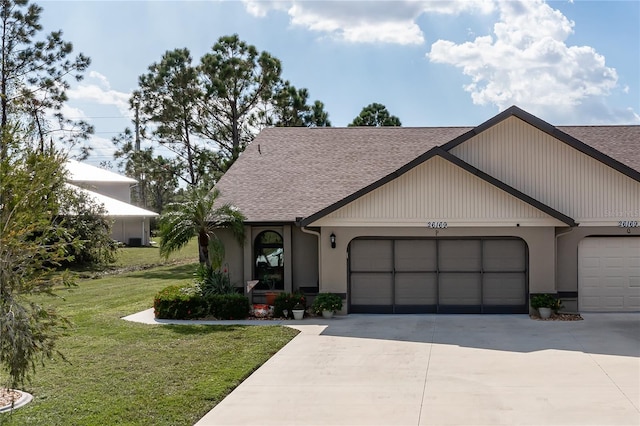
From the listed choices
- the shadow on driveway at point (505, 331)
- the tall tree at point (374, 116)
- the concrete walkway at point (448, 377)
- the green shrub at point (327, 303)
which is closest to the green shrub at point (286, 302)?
the green shrub at point (327, 303)

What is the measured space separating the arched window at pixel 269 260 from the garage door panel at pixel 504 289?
18.7 feet

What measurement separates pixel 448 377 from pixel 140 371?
5191 millimetres

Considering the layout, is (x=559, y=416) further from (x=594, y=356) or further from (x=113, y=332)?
(x=113, y=332)

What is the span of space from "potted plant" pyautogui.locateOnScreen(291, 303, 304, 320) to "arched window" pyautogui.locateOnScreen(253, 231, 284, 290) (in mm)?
1833

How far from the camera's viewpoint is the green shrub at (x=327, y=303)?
54.3 feet

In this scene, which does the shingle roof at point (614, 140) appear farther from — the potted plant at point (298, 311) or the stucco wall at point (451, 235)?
the potted plant at point (298, 311)

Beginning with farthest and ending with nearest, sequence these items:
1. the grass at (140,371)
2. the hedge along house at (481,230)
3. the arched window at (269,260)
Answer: the arched window at (269,260)
the hedge along house at (481,230)
the grass at (140,371)

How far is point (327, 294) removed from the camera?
16.8m

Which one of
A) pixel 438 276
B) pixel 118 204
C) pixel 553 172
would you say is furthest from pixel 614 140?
pixel 118 204

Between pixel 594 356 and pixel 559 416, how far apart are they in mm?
3907

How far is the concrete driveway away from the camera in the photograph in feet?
28.2

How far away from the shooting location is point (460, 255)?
17109 millimetres

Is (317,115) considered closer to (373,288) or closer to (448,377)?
(373,288)

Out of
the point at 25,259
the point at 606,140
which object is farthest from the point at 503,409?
the point at 606,140
